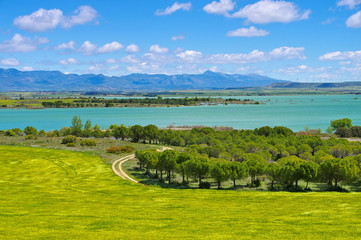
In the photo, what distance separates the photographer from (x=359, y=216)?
22219 mm

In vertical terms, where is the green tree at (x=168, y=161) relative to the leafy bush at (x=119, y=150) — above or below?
above

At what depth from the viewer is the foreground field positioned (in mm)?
18250

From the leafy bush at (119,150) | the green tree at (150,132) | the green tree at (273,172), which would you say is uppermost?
the green tree at (150,132)

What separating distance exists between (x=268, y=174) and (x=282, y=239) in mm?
26175

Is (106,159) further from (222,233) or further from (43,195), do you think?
(222,233)

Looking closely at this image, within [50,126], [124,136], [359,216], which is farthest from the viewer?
[50,126]

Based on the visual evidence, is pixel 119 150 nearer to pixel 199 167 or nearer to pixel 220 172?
pixel 199 167

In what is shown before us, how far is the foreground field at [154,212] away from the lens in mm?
18250

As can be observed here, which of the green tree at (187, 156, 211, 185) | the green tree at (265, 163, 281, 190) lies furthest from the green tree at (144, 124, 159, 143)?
the green tree at (265, 163, 281, 190)

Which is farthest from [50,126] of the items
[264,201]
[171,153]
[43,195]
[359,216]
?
[359,216]

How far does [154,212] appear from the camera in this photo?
82.7 feet

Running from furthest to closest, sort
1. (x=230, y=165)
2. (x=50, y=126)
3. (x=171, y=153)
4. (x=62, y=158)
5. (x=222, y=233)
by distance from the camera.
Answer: (x=50, y=126), (x=62, y=158), (x=171, y=153), (x=230, y=165), (x=222, y=233)

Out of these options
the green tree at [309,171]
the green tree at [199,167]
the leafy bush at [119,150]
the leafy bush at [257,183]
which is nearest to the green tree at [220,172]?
the green tree at [199,167]

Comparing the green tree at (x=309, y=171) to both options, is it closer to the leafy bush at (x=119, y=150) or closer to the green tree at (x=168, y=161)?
the green tree at (x=168, y=161)
